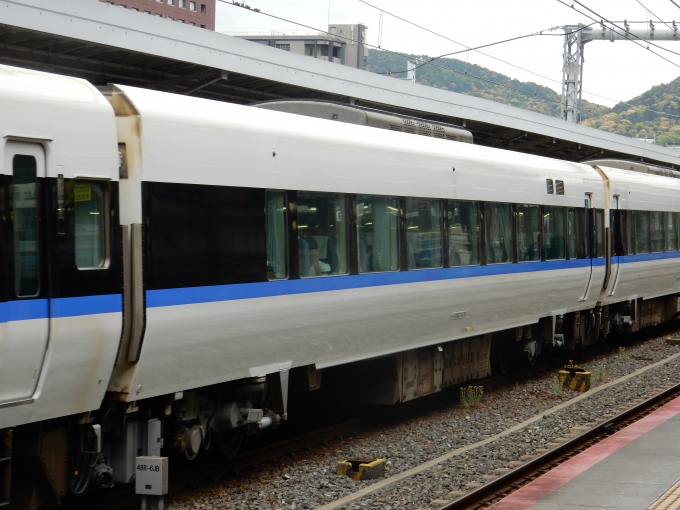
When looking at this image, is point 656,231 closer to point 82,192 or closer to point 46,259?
point 82,192

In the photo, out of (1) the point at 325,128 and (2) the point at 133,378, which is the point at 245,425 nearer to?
(2) the point at 133,378

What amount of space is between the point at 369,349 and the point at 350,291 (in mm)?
848

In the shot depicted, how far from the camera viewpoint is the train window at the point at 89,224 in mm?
6453

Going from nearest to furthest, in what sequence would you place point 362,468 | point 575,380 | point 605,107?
point 362,468
point 575,380
point 605,107

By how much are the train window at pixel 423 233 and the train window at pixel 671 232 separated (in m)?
10.9

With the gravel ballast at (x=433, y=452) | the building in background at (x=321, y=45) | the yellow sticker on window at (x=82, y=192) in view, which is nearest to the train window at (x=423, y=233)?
the gravel ballast at (x=433, y=452)

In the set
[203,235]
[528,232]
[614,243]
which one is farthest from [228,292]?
[614,243]

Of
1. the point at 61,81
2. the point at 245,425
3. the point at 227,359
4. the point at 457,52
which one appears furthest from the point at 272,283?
the point at 457,52

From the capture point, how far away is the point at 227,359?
25.8ft

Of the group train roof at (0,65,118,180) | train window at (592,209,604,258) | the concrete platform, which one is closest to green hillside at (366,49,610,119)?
train window at (592,209,604,258)

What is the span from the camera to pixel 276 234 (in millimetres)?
8414

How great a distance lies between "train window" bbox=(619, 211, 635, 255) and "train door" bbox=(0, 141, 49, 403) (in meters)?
13.4

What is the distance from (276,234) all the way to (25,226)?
107 inches

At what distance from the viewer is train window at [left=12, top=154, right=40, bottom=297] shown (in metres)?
6.05
